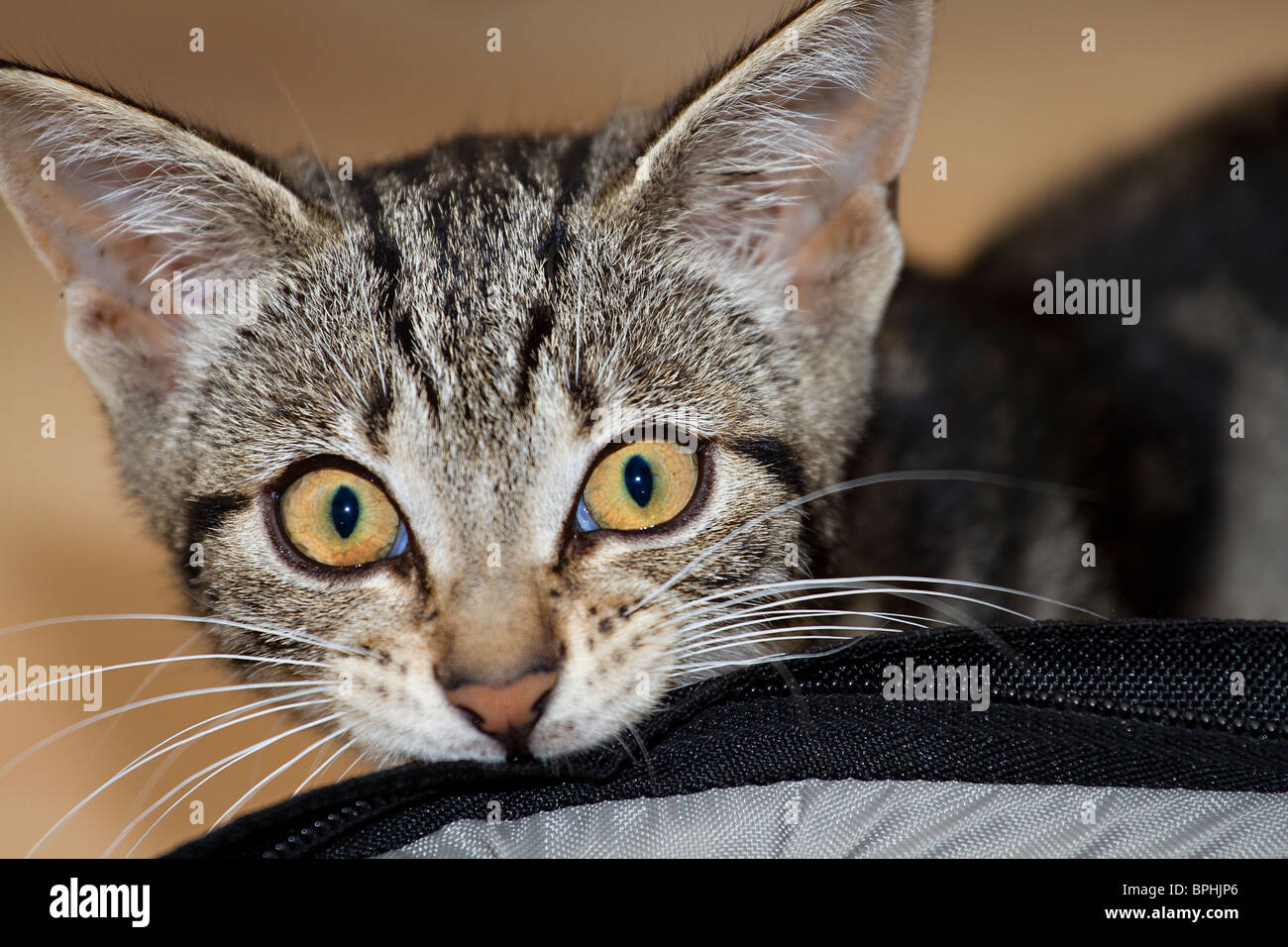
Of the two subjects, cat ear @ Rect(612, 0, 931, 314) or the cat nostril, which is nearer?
the cat nostril

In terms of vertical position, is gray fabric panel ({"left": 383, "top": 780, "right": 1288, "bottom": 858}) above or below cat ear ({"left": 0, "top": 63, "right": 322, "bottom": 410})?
below

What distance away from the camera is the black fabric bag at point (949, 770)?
84 centimetres

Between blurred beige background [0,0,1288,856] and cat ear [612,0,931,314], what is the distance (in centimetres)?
48

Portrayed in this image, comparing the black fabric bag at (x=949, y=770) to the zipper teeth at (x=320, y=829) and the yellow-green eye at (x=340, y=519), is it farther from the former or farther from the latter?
the yellow-green eye at (x=340, y=519)

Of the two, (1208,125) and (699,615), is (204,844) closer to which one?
(699,615)

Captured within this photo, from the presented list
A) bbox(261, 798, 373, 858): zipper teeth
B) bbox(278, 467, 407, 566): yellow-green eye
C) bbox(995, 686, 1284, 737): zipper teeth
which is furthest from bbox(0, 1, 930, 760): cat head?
bbox(995, 686, 1284, 737): zipper teeth

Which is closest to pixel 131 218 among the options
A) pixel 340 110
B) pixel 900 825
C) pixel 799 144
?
pixel 799 144

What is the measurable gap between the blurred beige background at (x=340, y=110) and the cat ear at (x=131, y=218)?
35 centimetres

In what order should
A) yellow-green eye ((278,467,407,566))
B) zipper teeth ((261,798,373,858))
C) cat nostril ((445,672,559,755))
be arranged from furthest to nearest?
yellow-green eye ((278,467,407,566)), cat nostril ((445,672,559,755)), zipper teeth ((261,798,373,858))

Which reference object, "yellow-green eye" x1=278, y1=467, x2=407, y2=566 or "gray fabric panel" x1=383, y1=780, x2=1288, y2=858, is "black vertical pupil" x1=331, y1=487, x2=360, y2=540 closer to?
"yellow-green eye" x1=278, y1=467, x2=407, y2=566

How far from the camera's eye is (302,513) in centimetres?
106

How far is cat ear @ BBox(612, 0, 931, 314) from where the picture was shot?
1046mm

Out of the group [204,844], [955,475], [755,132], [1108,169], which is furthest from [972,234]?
[204,844]
